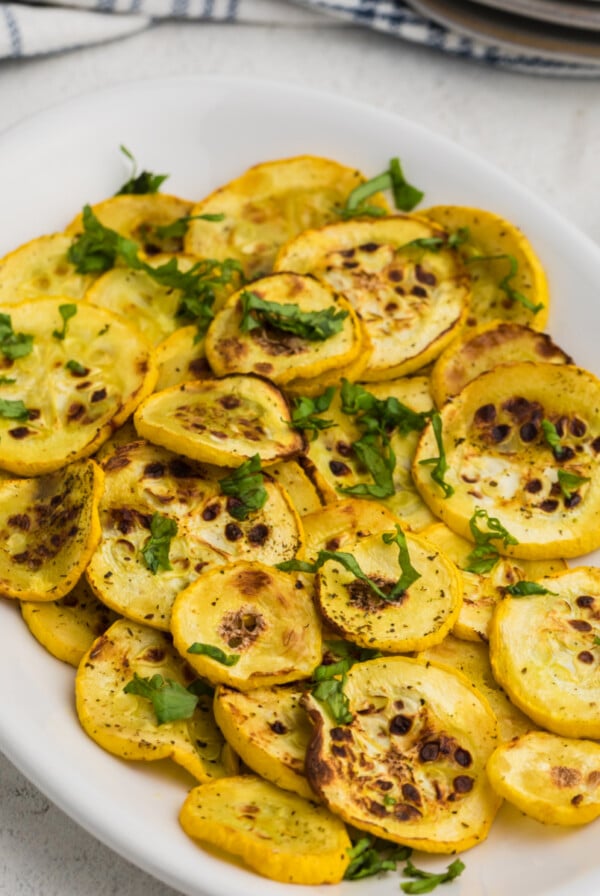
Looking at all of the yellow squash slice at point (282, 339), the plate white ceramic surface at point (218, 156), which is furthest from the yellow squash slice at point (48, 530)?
the yellow squash slice at point (282, 339)

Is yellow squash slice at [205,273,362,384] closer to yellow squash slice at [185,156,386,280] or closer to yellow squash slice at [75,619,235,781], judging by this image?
yellow squash slice at [185,156,386,280]

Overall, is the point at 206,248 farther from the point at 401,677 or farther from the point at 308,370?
the point at 401,677

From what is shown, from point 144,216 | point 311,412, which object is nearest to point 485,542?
point 311,412

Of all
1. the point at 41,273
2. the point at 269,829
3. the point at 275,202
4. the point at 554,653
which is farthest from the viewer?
the point at 275,202

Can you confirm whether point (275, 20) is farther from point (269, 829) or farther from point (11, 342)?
point (269, 829)

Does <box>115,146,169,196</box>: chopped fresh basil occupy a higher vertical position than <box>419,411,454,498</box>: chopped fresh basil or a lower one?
higher

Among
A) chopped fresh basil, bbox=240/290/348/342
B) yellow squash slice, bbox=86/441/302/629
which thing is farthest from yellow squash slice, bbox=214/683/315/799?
chopped fresh basil, bbox=240/290/348/342
